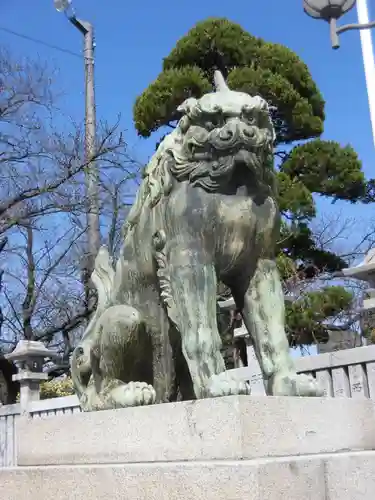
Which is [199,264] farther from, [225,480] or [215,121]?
[225,480]

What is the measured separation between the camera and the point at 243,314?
2.99m

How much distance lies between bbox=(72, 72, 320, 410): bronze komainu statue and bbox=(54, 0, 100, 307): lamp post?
878 cm

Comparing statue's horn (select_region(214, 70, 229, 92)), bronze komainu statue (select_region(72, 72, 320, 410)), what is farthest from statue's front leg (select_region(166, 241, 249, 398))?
statue's horn (select_region(214, 70, 229, 92))

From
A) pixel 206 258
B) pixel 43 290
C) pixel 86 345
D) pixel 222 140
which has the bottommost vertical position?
pixel 86 345

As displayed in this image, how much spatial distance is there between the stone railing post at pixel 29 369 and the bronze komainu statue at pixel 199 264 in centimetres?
677

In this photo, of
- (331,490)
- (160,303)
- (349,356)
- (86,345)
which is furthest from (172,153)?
(349,356)

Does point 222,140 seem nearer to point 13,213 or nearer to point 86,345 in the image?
point 86,345

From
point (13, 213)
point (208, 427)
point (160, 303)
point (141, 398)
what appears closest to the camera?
point (208, 427)

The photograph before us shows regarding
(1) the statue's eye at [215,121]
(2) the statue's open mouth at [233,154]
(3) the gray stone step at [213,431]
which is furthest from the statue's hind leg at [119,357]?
(1) the statue's eye at [215,121]

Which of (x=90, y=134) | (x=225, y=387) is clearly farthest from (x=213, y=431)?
(x=90, y=134)

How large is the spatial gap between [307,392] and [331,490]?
42 cm

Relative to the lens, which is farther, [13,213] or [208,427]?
[13,213]

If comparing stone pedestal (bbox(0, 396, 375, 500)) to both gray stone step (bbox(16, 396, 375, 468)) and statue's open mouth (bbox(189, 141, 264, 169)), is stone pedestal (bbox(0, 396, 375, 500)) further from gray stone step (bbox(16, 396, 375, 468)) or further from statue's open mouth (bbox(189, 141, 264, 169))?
statue's open mouth (bbox(189, 141, 264, 169))

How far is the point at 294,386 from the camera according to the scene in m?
2.70
